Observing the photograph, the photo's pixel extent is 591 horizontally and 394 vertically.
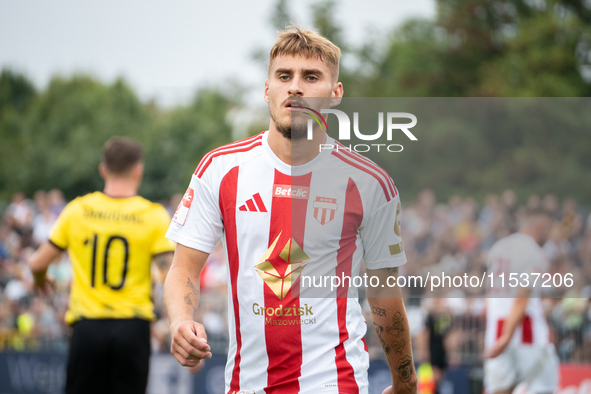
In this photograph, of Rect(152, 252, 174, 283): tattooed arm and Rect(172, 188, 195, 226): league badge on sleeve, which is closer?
Rect(172, 188, 195, 226): league badge on sleeve

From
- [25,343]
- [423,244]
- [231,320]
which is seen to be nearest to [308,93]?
[231,320]

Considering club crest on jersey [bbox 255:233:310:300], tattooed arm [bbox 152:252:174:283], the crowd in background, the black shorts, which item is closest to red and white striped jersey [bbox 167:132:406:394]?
club crest on jersey [bbox 255:233:310:300]

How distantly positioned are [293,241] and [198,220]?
0.47 metres

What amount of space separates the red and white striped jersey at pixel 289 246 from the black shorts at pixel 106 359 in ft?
7.43

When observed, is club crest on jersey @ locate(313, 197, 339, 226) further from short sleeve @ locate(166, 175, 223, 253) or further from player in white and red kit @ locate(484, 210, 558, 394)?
player in white and red kit @ locate(484, 210, 558, 394)

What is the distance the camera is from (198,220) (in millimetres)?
3100

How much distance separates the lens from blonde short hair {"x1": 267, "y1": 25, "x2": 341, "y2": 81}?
10.3 feet

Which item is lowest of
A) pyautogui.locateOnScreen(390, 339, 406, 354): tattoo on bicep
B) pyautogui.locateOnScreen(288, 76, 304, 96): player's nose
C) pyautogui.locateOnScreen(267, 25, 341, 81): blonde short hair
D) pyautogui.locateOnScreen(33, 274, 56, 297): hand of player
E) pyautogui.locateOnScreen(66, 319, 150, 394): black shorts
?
pyautogui.locateOnScreen(66, 319, 150, 394): black shorts

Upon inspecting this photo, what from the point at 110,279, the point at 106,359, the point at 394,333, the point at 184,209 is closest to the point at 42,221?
the point at 110,279

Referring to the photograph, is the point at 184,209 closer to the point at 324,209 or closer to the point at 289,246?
the point at 289,246

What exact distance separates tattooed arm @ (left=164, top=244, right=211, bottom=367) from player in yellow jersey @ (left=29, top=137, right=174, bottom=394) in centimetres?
215

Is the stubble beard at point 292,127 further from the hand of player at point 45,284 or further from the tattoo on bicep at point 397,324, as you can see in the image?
the hand of player at point 45,284

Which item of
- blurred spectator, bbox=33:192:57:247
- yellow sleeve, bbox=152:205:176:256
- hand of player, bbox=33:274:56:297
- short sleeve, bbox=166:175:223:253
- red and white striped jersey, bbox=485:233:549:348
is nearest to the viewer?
short sleeve, bbox=166:175:223:253

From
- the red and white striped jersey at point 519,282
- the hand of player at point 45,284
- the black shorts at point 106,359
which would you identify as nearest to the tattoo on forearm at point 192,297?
the black shorts at point 106,359
